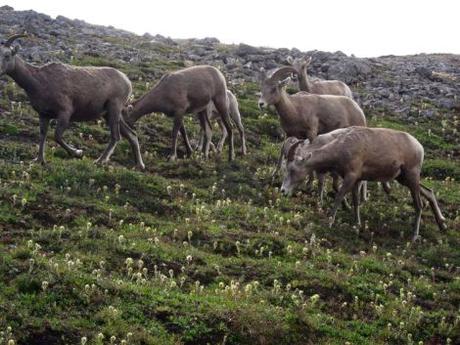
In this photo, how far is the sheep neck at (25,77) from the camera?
20.5 metres

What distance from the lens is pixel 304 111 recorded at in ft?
78.2

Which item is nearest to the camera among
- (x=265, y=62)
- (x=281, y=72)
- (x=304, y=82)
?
(x=281, y=72)

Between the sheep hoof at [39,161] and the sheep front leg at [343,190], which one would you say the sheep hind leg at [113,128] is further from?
the sheep front leg at [343,190]

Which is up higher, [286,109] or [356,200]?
[286,109]

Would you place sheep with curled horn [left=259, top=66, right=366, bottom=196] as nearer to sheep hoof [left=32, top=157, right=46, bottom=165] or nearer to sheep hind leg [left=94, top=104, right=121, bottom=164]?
sheep hind leg [left=94, top=104, right=121, bottom=164]

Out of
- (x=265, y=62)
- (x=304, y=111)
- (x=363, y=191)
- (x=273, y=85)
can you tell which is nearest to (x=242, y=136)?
(x=273, y=85)

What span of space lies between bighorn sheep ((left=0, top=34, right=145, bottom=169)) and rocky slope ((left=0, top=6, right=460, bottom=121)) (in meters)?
12.9

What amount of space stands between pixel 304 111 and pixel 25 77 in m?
8.51

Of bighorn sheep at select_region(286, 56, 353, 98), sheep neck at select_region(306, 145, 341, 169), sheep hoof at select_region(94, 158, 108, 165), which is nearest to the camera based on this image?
sheep neck at select_region(306, 145, 341, 169)

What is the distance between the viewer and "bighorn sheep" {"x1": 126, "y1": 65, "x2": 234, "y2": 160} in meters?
23.7

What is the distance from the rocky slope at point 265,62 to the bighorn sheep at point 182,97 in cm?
1161

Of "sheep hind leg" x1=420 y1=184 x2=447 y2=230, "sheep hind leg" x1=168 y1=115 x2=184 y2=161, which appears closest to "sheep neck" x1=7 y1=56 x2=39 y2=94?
"sheep hind leg" x1=168 y1=115 x2=184 y2=161

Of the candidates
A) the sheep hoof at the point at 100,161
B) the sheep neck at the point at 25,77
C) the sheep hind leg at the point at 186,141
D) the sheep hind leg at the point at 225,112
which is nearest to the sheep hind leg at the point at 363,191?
the sheep hind leg at the point at 225,112

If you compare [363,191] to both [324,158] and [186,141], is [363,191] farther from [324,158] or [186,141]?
[186,141]
